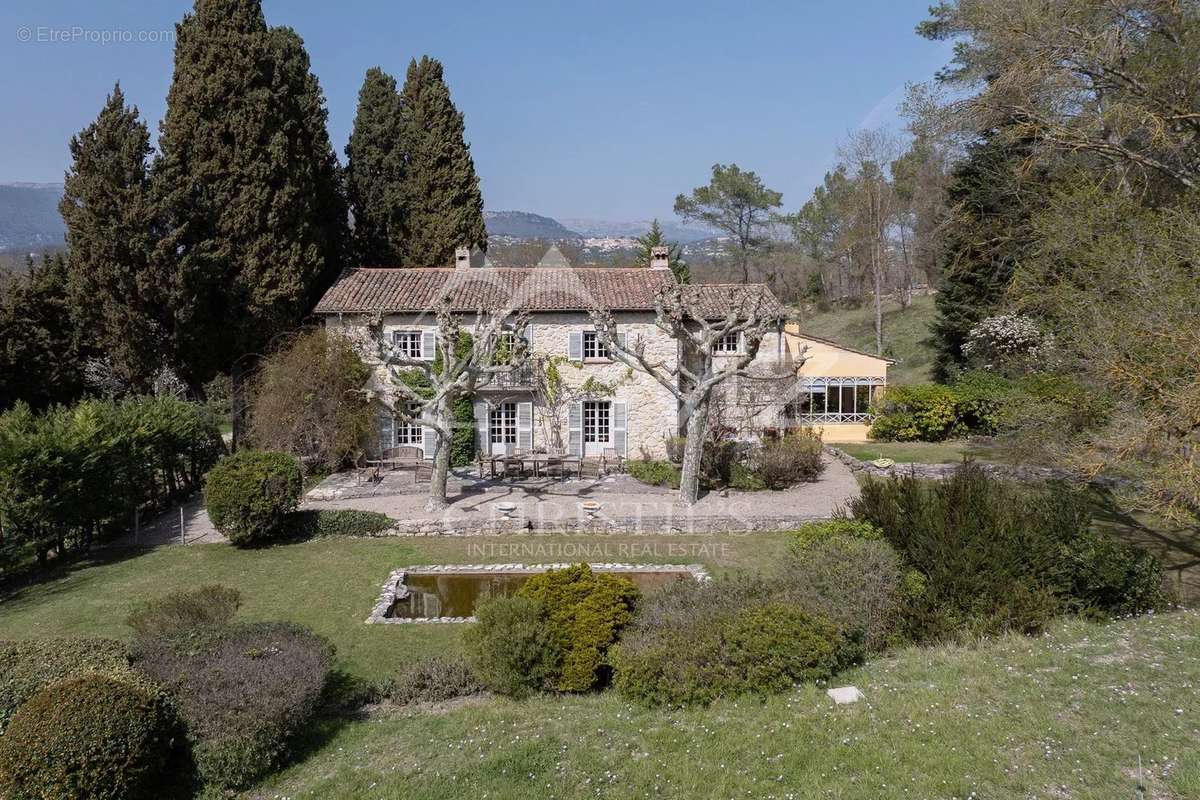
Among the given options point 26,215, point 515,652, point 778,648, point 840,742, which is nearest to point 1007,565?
point 778,648

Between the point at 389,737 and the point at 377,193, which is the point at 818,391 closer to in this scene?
the point at 377,193

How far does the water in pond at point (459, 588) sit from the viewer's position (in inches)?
492

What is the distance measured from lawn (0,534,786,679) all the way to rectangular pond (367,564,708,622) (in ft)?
1.08

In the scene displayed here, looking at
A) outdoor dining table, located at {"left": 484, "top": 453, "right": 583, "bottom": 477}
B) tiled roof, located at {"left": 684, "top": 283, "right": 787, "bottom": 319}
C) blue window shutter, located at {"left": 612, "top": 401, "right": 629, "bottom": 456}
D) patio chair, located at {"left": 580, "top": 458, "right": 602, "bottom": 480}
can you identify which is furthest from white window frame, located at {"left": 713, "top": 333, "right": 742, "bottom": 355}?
outdoor dining table, located at {"left": 484, "top": 453, "right": 583, "bottom": 477}

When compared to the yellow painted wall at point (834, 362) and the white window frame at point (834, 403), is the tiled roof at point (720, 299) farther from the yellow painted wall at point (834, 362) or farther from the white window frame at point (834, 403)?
the white window frame at point (834, 403)

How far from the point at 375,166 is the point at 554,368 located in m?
13.6

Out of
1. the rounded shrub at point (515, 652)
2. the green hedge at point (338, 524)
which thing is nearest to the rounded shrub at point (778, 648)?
the rounded shrub at point (515, 652)

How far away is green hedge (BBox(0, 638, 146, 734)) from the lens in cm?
699

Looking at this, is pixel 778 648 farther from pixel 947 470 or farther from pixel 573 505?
pixel 947 470

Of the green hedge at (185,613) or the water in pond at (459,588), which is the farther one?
the water in pond at (459,588)

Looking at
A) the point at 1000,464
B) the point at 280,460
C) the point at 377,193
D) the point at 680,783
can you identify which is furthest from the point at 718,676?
the point at 377,193

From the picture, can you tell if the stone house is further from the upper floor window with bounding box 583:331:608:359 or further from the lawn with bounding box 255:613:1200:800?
the lawn with bounding box 255:613:1200:800

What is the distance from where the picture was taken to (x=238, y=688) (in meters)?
7.45

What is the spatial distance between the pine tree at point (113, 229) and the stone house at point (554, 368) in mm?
5159
